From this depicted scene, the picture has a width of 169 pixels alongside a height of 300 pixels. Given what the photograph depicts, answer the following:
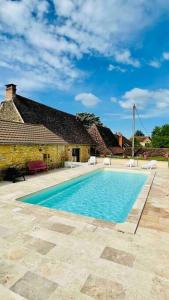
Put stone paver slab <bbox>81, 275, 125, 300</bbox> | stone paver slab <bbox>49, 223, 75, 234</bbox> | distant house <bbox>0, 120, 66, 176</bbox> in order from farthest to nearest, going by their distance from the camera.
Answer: distant house <bbox>0, 120, 66, 176</bbox>, stone paver slab <bbox>49, 223, 75, 234</bbox>, stone paver slab <bbox>81, 275, 125, 300</bbox>

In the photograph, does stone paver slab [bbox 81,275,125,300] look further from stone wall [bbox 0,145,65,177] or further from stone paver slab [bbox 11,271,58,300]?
stone wall [bbox 0,145,65,177]

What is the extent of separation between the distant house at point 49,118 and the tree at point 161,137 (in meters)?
40.5

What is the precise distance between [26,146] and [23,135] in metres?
1.16

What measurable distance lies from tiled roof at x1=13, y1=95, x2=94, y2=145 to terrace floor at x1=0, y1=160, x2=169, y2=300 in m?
15.0

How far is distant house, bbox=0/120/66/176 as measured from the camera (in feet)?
39.6

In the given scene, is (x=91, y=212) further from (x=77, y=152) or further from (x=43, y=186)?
(x=77, y=152)

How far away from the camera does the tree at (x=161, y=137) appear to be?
59.5m

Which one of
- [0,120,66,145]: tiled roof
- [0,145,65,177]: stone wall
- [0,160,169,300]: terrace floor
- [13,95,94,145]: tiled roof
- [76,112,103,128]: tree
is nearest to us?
[0,160,169,300]: terrace floor

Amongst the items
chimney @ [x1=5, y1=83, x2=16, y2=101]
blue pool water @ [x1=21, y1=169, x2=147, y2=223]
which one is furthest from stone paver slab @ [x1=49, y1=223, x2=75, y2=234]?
chimney @ [x1=5, y1=83, x2=16, y2=101]

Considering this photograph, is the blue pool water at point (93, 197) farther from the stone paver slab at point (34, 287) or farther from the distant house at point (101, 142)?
the distant house at point (101, 142)

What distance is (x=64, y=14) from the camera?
9125 millimetres

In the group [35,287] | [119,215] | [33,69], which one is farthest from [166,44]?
[35,287]

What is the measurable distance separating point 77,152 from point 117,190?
1258 centimetres

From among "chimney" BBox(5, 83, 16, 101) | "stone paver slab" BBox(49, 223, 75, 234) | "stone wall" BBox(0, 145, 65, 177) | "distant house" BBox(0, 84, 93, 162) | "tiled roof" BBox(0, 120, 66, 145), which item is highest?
"chimney" BBox(5, 83, 16, 101)
